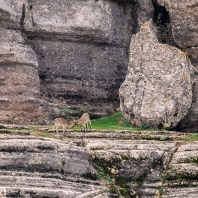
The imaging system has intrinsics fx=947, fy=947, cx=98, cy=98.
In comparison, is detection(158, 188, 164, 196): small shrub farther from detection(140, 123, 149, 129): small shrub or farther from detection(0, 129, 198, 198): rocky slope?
detection(140, 123, 149, 129): small shrub


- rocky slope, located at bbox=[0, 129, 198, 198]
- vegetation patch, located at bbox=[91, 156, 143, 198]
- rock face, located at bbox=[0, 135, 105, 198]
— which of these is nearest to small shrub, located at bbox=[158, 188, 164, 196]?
rocky slope, located at bbox=[0, 129, 198, 198]

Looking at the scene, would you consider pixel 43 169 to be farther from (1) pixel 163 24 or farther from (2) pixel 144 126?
(1) pixel 163 24

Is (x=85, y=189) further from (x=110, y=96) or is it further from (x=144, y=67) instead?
(x=110, y=96)

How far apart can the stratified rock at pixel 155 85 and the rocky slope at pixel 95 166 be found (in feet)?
9.83

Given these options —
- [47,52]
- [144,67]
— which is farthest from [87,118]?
[47,52]

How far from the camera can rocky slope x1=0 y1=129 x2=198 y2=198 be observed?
1033 inches

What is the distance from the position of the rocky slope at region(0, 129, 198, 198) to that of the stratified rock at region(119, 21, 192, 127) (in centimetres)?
300

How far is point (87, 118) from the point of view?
102ft

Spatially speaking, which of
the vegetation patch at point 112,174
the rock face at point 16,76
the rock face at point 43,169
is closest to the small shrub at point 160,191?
the vegetation patch at point 112,174

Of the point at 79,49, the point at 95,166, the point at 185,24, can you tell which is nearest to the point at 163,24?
the point at 185,24

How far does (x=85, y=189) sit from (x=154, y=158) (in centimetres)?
259

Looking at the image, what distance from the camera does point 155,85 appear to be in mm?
32875

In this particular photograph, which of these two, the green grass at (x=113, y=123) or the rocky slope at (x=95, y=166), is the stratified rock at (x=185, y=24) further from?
the rocky slope at (x=95, y=166)

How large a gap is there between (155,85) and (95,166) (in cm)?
589
